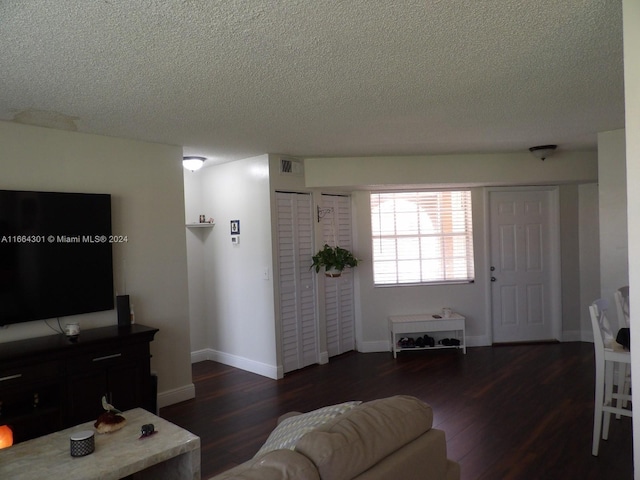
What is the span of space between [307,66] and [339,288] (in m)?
3.58

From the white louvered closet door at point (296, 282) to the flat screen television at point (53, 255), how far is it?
5.82 ft

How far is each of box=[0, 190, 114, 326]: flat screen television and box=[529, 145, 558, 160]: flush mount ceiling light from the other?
4.29m

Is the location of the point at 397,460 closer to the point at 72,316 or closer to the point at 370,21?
the point at 370,21

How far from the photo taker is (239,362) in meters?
5.19

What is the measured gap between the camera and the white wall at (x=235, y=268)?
4.80 m

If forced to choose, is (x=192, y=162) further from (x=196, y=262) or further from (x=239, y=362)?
(x=239, y=362)

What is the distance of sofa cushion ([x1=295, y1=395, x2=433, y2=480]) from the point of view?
4.07 ft

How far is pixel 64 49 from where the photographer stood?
6.72ft

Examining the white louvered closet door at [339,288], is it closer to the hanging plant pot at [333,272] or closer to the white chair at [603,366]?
the hanging plant pot at [333,272]

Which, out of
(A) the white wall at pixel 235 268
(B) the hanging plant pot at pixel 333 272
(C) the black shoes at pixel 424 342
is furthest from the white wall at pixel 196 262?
(C) the black shoes at pixel 424 342

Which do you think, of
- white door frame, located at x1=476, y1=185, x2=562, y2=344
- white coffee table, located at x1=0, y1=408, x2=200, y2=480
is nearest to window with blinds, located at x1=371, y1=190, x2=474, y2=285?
white door frame, located at x1=476, y1=185, x2=562, y2=344

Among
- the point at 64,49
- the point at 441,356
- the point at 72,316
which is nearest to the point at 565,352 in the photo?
the point at 441,356

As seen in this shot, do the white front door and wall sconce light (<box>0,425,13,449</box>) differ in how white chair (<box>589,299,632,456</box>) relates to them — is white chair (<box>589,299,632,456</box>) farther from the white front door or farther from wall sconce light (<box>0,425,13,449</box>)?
wall sconce light (<box>0,425,13,449</box>)

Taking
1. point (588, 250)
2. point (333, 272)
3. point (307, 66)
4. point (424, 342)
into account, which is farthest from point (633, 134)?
point (588, 250)
